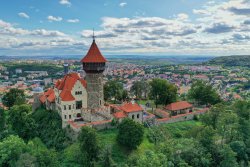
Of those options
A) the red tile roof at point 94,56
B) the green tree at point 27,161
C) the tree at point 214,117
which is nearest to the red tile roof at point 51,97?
the red tile roof at point 94,56

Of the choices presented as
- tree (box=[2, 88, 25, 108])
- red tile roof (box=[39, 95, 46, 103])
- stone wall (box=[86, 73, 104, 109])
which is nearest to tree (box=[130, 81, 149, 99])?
stone wall (box=[86, 73, 104, 109])

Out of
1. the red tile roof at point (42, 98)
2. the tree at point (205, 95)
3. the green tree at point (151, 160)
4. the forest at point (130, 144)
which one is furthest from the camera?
the tree at point (205, 95)

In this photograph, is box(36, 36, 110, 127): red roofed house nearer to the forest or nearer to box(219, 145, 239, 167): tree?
the forest

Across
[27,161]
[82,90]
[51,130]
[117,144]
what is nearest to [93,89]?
[82,90]

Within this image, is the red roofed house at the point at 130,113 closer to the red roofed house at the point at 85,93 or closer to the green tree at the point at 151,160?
the red roofed house at the point at 85,93

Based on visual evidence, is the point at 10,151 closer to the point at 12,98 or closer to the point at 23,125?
the point at 23,125

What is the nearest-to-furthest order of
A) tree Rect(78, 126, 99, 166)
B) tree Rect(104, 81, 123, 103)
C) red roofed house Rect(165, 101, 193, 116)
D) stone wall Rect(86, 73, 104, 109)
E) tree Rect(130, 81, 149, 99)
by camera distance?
tree Rect(78, 126, 99, 166), stone wall Rect(86, 73, 104, 109), red roofed house Rect(165, 101, 193, 116), tree Rect(104, 81, 123, 103), tree Rect(130, 81, 149, 99)

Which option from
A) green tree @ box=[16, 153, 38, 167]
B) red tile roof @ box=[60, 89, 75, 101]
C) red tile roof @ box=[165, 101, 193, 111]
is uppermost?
red tile roof @ box=[60, 89, 75, 101]
